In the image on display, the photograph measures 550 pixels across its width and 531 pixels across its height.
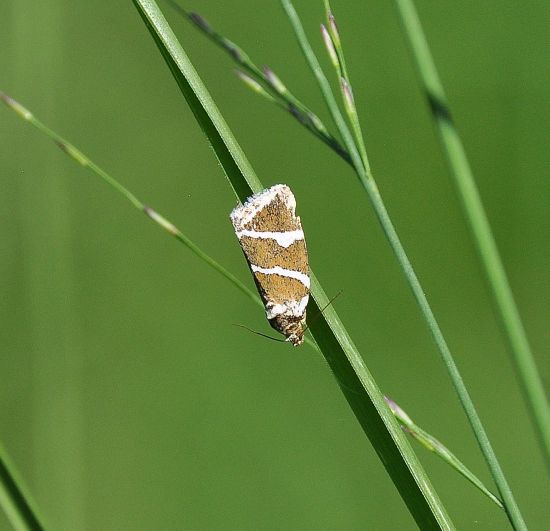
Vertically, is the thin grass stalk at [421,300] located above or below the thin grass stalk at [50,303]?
below

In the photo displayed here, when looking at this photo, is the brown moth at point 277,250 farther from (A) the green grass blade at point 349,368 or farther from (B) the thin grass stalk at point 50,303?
(B) the thin grass stalk at point 50,303

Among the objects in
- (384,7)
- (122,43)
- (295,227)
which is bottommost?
(295,227)

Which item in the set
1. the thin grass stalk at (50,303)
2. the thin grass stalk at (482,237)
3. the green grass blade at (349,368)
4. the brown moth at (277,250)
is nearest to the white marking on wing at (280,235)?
the brown moth at (277,250)

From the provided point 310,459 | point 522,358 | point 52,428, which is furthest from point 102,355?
point 522,358

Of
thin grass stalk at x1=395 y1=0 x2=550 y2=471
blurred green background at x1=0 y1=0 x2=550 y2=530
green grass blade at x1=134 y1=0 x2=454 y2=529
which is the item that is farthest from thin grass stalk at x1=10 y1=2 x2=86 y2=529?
thin grass stalk at x1=395 y1=0 x2=550 y2=471

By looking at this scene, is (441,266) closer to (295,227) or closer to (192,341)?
(192,341)

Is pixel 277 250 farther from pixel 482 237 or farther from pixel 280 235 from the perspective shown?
pixel 482 237
